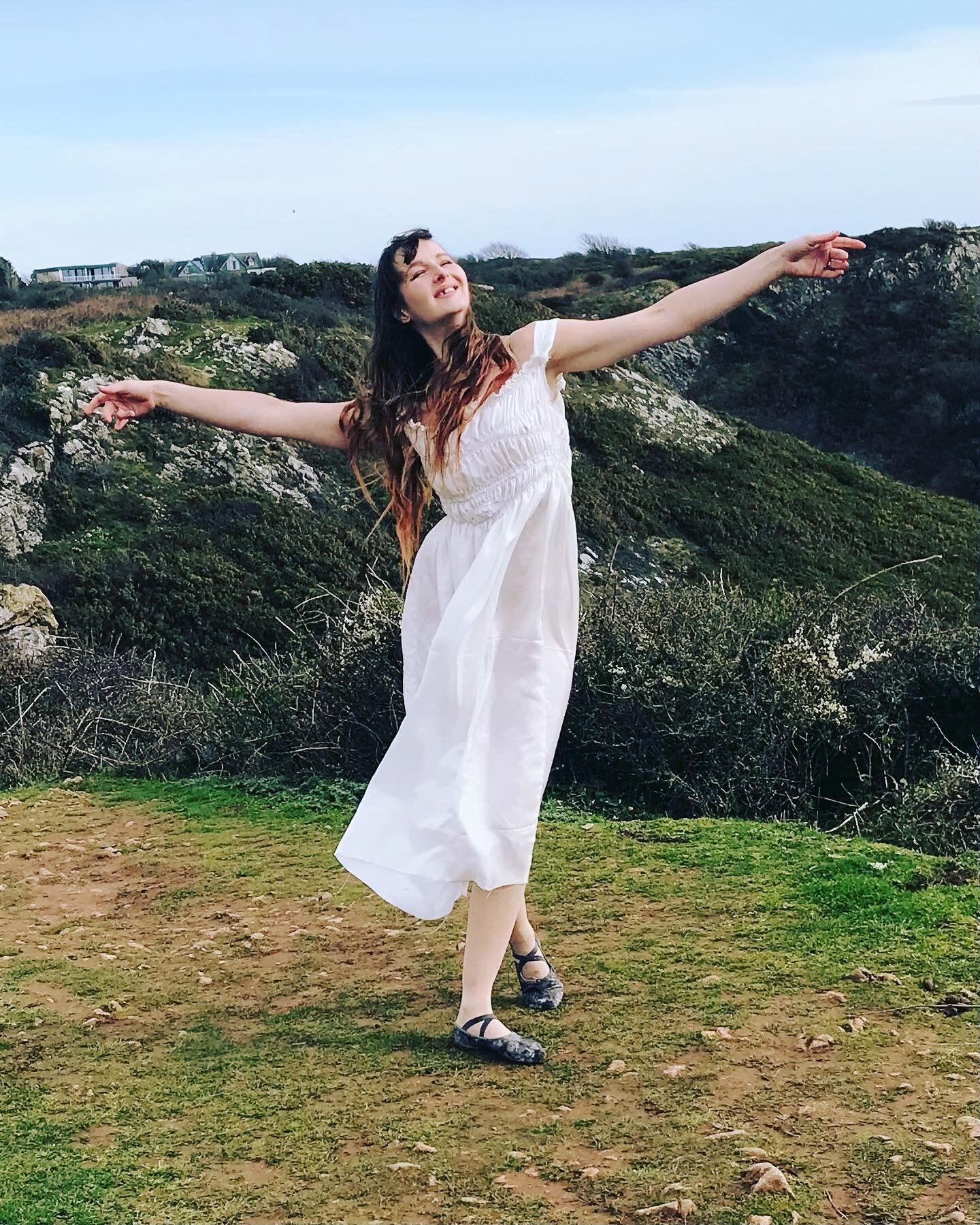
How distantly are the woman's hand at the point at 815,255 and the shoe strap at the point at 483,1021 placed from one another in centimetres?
202

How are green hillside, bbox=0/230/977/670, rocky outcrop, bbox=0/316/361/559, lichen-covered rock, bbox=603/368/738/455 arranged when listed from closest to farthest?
green hillside, bbox=0/230/977/670 → rocky outcrop, bbox=0/316/361/559 → lichen-covered rock, bbox=603/368/738/455

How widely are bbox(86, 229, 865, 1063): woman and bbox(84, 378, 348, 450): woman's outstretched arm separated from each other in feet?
0.50

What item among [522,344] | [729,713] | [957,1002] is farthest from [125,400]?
[729,713]

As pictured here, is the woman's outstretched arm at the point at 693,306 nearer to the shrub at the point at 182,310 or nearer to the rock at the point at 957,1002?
the rock at the point at 957,1002

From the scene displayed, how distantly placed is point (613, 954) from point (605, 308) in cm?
2554

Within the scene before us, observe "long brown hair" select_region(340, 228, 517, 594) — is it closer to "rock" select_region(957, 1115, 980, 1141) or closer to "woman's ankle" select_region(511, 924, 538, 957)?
"woman's ankle" select_region(511, 924, 538, 957)

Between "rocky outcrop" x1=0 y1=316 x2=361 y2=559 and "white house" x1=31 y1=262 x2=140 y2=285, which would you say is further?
"white house" x1=31 y1=262 x2=140 y2=285

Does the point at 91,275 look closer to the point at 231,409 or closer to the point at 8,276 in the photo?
the point at 8,276

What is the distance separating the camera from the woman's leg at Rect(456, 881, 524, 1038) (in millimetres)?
3398

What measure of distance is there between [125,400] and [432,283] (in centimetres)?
100

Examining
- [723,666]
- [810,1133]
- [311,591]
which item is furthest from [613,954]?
[311,591]

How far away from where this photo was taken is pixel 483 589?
336 centimetres

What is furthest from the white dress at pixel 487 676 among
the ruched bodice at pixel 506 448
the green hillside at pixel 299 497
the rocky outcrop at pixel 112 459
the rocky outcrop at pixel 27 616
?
the rocky outcrop at pixel 112 459

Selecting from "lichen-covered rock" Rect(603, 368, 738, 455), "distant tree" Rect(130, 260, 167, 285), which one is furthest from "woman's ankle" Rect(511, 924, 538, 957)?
"distant tree" Rect(130, 260, 167, 285)
